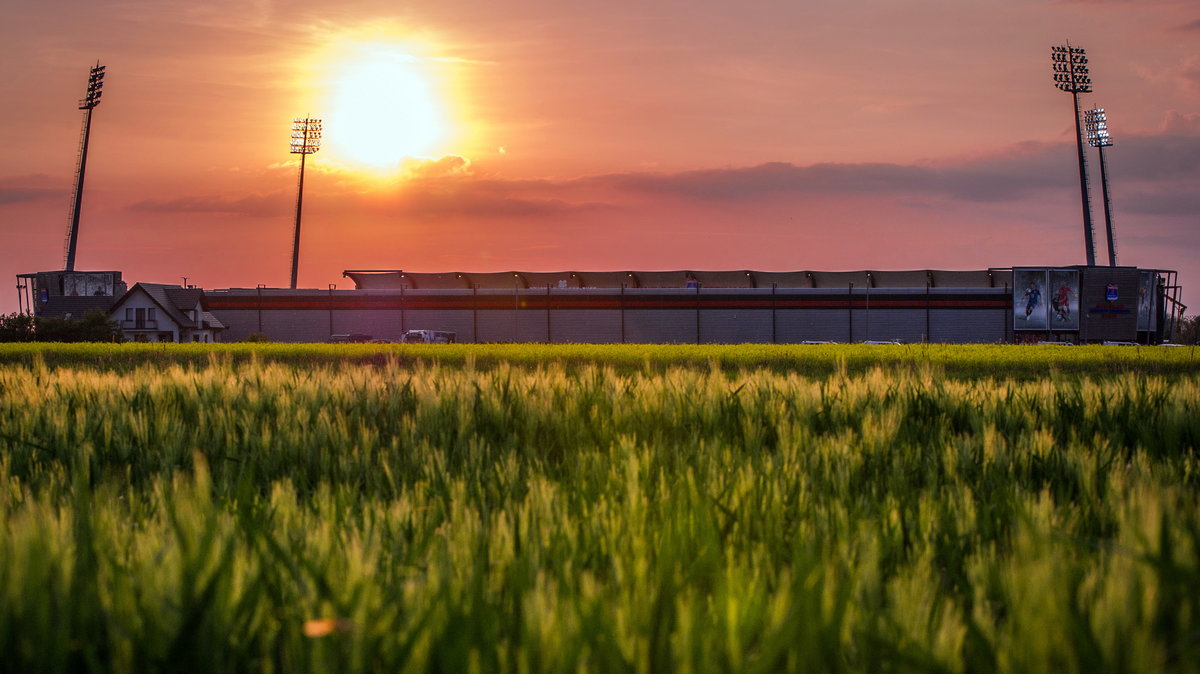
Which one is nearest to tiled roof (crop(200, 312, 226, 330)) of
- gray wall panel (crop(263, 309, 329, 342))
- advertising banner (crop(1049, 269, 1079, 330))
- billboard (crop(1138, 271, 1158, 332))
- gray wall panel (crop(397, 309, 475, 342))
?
gray wall panel (crop(263, 309, 329, 342))

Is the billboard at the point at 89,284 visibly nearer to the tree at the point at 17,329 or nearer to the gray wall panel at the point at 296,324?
the gray wall panel at the point at 296,324

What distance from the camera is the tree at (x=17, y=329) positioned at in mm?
45969

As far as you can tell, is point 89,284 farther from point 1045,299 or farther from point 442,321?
point 1045,299

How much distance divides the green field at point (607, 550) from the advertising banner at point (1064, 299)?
2362 inches

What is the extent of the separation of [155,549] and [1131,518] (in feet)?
6.68

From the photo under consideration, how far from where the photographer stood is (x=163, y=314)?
6788cm

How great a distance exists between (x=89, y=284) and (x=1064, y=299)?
241 ft

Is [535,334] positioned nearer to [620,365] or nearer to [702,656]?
[620,365]

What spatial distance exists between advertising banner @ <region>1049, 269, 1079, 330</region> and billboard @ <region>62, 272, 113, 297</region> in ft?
232

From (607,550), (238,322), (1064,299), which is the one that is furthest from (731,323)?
(607,550)

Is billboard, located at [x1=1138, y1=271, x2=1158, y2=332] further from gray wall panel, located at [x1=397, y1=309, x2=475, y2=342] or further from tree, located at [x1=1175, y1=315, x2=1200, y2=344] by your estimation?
gray wall panel, located at [x1=397, y1=309, x2=475, y2=342]

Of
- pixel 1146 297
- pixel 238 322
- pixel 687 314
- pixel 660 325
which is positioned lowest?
pixel 238 322

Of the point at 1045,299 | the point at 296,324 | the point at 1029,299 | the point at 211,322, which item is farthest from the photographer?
the point at 296,324

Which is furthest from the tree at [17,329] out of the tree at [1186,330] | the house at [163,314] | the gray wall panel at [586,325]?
the tree at [1186,330]
